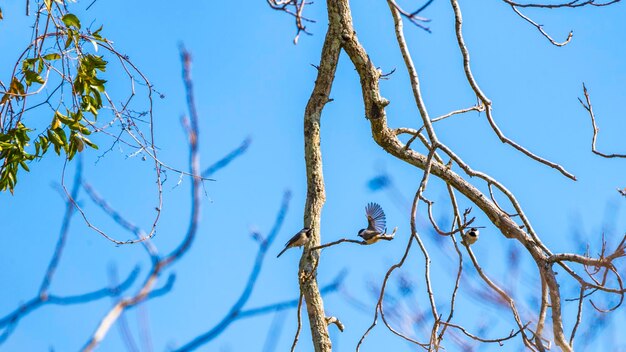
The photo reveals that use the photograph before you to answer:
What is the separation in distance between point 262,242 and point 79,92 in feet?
6.79

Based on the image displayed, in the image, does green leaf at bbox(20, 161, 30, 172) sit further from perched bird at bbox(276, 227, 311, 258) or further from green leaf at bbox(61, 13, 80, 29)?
perched bird at bbox(276, 227, 311, 258)

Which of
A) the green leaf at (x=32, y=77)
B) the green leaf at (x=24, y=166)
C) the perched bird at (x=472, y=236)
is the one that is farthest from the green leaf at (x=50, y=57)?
the perched bird at (x=472, y=236)

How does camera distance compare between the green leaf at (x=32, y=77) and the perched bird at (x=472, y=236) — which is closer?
the green leaf at (x=32, y=77)

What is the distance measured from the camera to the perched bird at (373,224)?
10.7ft

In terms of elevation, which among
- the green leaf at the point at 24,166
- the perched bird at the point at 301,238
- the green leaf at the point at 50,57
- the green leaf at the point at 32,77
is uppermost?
the green leaf at the point at 50,57

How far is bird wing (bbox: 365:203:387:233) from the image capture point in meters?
3.44

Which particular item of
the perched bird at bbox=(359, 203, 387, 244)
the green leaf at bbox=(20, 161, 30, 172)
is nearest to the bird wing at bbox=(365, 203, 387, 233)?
the perched bird at bbox=(359, 203, 387, 244)

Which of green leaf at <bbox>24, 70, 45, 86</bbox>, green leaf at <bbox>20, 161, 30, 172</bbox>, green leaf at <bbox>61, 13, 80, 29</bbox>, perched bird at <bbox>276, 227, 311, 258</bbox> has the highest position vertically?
green leaf at <bbox>61, 13, 80, 29</bbox>

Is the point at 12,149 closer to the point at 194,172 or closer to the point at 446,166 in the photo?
the point at 446,166

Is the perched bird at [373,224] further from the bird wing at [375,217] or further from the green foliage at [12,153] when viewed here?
the green foliage at [12,153]

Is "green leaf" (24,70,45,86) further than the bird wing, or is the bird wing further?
the bird wing

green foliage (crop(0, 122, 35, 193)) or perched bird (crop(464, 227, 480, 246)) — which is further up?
perched bird (crop(464, 227, 480, 246))

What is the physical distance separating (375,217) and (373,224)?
69 mm

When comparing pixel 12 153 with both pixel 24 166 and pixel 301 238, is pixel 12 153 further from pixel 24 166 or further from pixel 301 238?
pixel 301 238
